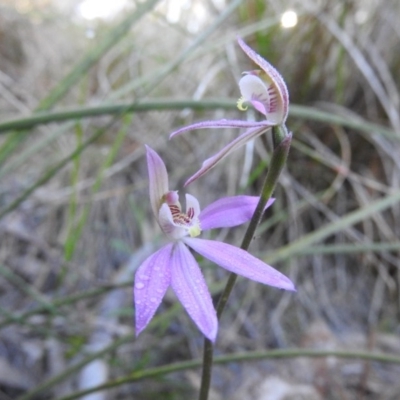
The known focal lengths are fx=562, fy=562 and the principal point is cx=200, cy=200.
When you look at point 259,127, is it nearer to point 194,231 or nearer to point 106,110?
point 194,231

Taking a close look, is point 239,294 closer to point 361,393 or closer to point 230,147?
point 361,393

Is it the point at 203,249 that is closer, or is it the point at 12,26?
the point at 203,249

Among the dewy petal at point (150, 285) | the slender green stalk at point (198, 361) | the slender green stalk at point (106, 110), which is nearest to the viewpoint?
the dewy petal at point (150, 285)

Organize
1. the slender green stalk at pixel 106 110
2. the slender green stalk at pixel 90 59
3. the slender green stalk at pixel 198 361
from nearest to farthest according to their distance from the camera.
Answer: the slender green stalk at pixel 198 361 < the slender green stalk at pixel 106 110 < the slender green stalk at pixel 90 59

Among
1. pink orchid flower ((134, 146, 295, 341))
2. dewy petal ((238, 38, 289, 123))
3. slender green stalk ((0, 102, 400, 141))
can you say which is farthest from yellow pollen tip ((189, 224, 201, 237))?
slender green stalk ((0, 102, 400, 141))

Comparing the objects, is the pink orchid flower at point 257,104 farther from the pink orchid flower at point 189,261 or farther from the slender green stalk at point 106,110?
the slender green stalk at point 106,110

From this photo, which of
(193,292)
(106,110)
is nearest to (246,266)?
(193,292)

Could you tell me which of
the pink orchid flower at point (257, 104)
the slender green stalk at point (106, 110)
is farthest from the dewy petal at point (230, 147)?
the slender green stalk at point (106, 110)

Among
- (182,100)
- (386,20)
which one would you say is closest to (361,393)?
(182,100)
